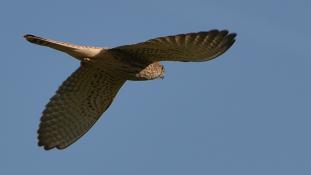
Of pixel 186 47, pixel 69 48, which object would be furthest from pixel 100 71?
pixel 186 47

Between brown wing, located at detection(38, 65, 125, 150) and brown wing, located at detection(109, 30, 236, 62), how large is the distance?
163 cm

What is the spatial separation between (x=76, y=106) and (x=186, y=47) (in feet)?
12.5

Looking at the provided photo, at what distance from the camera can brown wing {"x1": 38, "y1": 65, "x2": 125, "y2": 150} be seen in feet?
59.8

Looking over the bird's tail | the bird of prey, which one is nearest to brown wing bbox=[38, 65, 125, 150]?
the bird of prey

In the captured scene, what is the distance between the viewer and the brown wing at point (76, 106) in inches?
717

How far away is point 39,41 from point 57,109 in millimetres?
2531

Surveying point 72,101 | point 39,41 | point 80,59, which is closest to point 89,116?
point 72,101

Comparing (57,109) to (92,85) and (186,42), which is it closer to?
(92,85)

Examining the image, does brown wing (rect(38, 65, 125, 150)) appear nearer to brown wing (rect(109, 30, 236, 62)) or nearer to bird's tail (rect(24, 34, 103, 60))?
bird's tail (rect(24, 34, 103, 60))

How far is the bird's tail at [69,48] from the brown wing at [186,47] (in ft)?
1.47

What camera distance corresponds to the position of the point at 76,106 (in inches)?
736

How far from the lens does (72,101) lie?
18.6 metres

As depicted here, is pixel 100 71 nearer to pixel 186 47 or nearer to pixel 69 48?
pixel 69 48

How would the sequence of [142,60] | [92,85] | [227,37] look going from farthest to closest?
[92,85] → [142,60] → [227,37]
